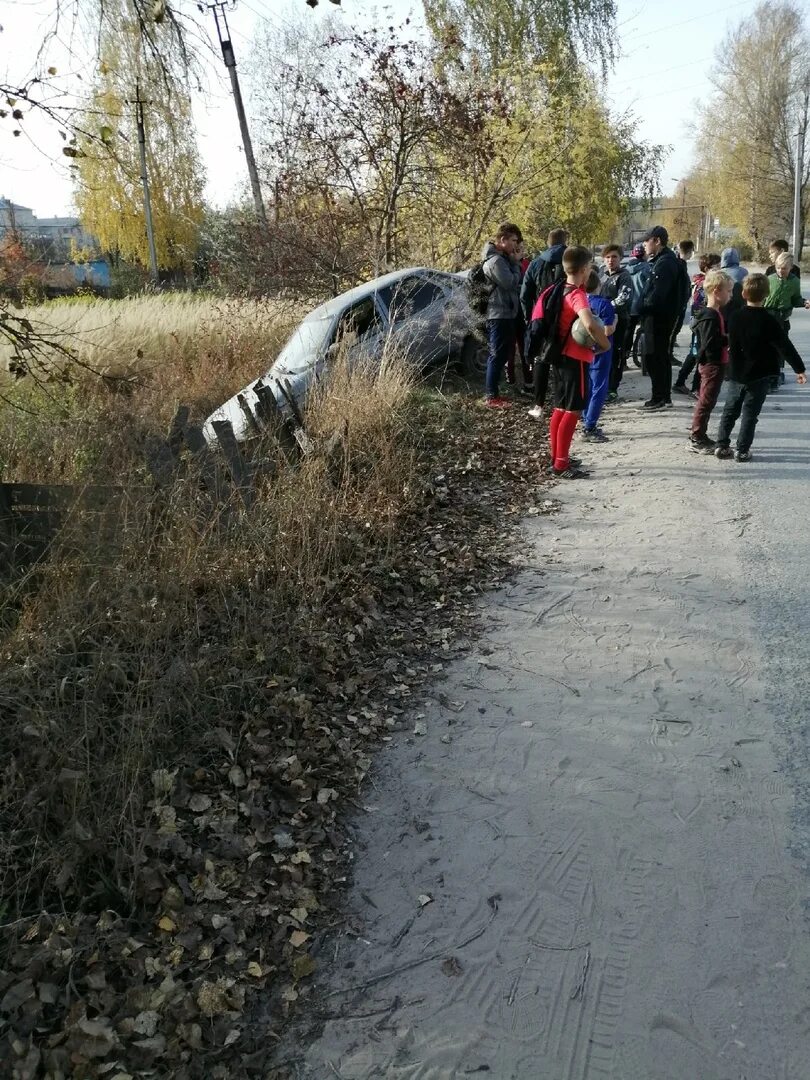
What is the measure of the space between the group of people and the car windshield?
1.93 metres

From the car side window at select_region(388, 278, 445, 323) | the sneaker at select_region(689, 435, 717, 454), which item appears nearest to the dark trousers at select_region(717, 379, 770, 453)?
the sneaker at select_region(689, 435, 717, 454)

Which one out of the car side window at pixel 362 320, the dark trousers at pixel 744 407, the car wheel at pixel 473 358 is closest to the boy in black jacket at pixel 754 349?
the dark trousers at pixel 744 407

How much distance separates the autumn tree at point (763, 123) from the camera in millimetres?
45219

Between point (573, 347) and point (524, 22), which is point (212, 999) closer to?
point (573, 347)

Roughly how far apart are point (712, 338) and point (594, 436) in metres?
1.58

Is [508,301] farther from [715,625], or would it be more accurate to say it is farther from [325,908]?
[325,908]

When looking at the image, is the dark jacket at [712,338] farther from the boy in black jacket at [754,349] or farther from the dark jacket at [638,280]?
the dark jacket at [638,280]

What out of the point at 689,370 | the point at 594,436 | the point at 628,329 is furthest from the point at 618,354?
the point at 594,436

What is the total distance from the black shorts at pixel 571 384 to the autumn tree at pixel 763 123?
4647cm

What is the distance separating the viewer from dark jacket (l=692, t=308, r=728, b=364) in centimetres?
709

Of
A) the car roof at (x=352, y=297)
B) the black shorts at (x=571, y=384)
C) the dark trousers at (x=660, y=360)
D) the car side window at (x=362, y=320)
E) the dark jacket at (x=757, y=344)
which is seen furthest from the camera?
the car roof at (x=352, y=297)

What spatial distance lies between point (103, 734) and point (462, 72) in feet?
44.4

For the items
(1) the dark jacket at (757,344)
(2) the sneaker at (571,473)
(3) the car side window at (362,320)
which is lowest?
(2) the sneaker at (571,473)

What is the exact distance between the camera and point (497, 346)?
29.7 ft
